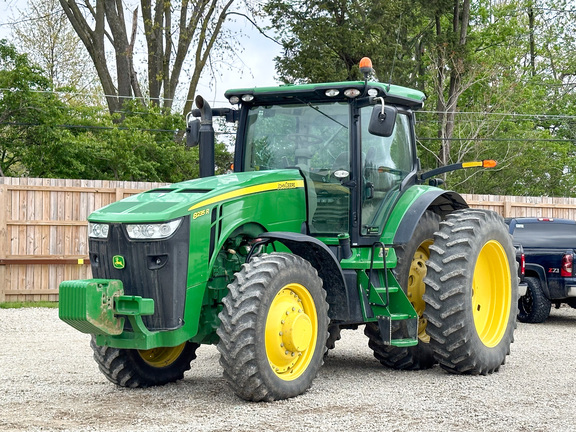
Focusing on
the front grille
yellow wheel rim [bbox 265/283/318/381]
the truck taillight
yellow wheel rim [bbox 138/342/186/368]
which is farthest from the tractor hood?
the truck taillight

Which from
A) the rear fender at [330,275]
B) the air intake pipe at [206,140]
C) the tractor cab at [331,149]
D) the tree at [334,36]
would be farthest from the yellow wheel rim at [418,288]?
the tree at [334,36]

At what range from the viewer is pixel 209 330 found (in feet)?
22.1

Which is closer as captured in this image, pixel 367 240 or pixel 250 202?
pixel 250 202

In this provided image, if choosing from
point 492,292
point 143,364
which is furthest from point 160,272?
point 492,292

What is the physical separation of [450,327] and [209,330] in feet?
7.34

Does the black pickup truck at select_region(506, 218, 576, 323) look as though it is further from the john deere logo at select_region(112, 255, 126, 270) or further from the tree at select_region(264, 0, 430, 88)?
the tree at select_region(264, 0, 430, 88)

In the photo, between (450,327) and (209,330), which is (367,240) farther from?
(209,330)

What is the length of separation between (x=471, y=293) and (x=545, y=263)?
259 inches

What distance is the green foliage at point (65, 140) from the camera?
1933 centimetres

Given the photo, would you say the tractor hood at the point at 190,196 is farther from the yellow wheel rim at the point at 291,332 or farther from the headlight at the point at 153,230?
the yellow wheel rim at the point at 291,332

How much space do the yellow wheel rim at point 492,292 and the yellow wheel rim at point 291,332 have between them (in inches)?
87.3

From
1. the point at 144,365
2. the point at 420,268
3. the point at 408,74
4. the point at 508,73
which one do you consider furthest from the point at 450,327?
the point at 508,73

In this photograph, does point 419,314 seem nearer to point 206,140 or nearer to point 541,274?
point 206,140

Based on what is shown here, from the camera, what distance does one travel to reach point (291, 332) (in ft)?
21.2
